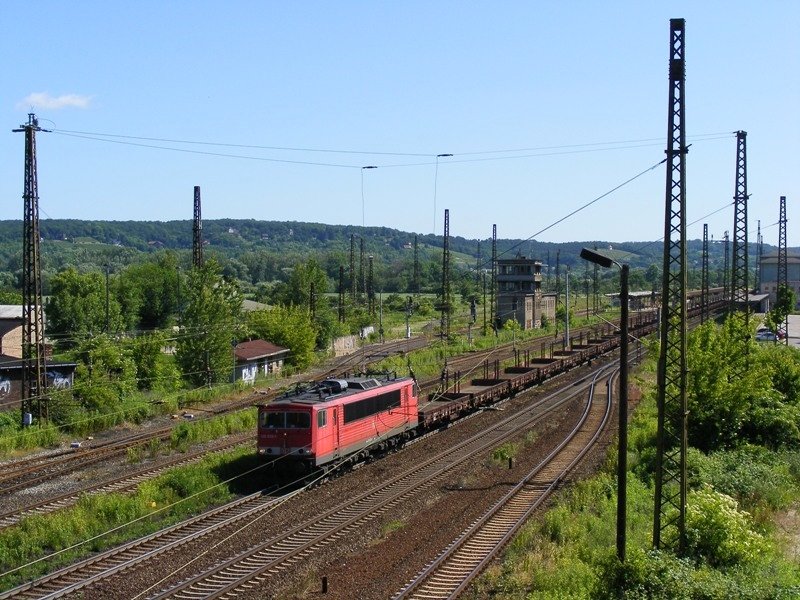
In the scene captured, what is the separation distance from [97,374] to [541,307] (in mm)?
63863

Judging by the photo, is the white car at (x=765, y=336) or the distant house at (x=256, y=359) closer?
the distant house at (x=256, y=359)

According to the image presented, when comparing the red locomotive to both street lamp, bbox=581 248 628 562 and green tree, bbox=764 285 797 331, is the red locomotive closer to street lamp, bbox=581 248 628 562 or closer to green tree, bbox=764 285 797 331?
street lamp, bbox=581 248 628 562

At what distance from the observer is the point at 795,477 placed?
85.5 ft

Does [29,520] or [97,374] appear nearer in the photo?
[29,520]

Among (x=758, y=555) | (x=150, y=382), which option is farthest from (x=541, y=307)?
(x=758, y=555)

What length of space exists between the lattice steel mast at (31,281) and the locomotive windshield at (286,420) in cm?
1245

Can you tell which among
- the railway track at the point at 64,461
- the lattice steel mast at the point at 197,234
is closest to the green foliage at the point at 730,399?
the railway track at the point at 64,461

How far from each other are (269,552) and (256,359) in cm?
3372

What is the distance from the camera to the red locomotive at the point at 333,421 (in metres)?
23.2

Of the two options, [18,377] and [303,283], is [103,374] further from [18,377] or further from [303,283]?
[303,283]

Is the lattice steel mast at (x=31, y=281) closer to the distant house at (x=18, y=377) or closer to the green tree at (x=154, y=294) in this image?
the distant house at (x=18, y=377)

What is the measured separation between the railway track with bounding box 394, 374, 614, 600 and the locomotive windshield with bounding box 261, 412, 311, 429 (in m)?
5.80

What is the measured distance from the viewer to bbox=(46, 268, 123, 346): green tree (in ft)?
235

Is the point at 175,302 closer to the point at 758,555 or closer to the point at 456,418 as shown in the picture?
the point at 456,418
